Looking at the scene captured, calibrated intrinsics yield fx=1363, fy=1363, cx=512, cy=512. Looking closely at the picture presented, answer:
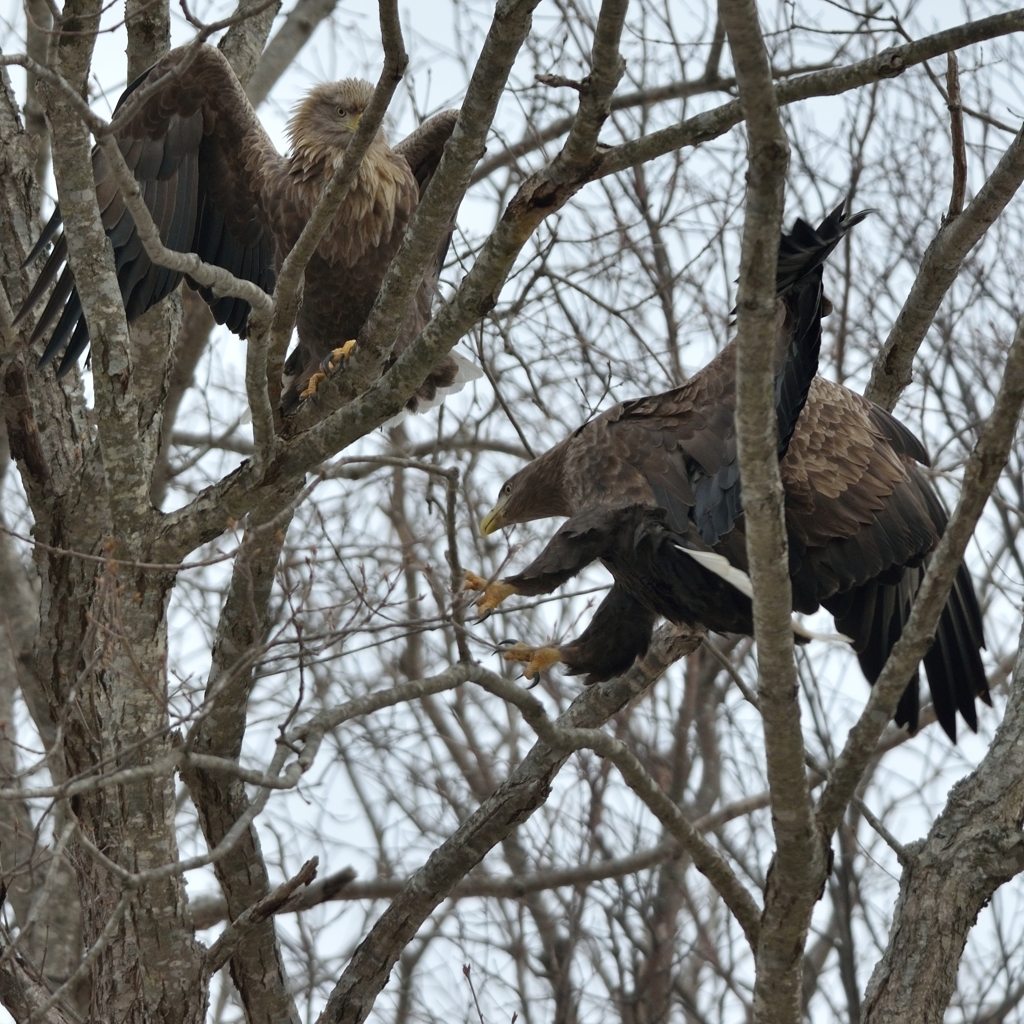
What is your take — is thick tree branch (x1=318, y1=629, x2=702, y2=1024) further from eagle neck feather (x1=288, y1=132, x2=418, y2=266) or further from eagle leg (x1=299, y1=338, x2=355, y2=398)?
eagle neck feather (x1=288, y1=132, x2=418, y2=266)

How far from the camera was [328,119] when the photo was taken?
539 centimetres

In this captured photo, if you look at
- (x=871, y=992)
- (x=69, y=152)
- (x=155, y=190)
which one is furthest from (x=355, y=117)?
(x=871, y=992)

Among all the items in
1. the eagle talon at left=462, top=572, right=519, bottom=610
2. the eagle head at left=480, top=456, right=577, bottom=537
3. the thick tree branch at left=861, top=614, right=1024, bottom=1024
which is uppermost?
the eagle head at left=480, top=456, right=577, bottom=537

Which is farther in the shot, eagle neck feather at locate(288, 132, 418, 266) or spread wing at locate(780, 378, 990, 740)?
eagle neck feather at locate(288, 132, 418, 266)

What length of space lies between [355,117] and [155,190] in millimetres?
926

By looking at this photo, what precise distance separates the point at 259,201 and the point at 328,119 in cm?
52

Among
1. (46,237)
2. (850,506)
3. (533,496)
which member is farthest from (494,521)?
(46,237)

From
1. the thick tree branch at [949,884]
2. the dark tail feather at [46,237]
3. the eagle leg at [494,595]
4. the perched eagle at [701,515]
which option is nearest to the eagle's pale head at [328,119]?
the dark tail feather at [46,237]

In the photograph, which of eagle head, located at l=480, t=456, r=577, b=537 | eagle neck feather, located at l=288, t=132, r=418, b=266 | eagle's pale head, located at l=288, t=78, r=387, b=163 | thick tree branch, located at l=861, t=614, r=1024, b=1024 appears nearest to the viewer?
thick tree branch, located at l=861, t=614, r=1024, b=1024

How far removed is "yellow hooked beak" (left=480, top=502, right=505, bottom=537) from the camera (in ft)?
15.6

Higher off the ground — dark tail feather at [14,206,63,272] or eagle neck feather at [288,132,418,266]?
eagle neck feather at [288,132,418,266]

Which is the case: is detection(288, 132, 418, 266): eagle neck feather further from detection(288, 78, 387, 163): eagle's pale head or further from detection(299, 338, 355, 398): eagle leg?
detection(299, 338, 355, 398): eagle leg

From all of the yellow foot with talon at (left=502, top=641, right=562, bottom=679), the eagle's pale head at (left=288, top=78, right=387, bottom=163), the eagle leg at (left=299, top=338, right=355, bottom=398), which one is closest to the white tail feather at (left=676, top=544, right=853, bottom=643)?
the yellow foot with talon at (left=502, top=641, right=562, bottom=679)

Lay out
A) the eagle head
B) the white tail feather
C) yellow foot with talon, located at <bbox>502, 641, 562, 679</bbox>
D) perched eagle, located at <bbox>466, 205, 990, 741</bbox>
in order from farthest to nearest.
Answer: the eagle head
yellow foot with talon, located at <bbox>502, 641, 562, 679</bbox>
perched eagle, located at <bbox>466, 205, 990, 741</bbox>
the white tail feather
